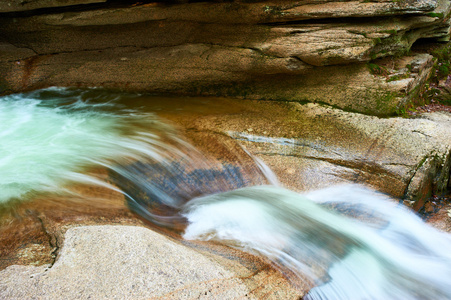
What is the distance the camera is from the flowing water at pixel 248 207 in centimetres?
348

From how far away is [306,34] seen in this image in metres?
6.08

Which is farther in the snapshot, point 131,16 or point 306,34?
point 131,16

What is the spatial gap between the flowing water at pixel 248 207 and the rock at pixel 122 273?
0.67m

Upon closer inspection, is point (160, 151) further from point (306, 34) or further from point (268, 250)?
point (306, 34)

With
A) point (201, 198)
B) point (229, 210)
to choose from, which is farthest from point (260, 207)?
point (201, 198)

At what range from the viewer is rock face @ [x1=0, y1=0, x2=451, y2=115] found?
A: 5.85m

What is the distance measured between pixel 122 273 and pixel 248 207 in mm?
1912

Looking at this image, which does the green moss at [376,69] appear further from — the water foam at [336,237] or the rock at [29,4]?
the rock at [29,4]

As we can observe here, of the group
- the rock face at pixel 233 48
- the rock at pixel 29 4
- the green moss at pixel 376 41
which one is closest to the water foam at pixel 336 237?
the rock face at pixel 233 48

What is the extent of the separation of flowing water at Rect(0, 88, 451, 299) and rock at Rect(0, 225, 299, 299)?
0.67 m

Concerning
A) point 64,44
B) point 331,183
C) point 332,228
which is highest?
point 64,44

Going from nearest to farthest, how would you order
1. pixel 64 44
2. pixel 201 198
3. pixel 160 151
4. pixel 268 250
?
pixel 268 250 → pixel 201 198 → pixel 160 151 → pixel 64 44

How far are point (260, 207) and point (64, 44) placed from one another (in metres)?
6.05

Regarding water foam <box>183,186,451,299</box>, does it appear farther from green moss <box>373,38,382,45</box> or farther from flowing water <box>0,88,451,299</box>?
green moss <box>373,38,382,45</box>
